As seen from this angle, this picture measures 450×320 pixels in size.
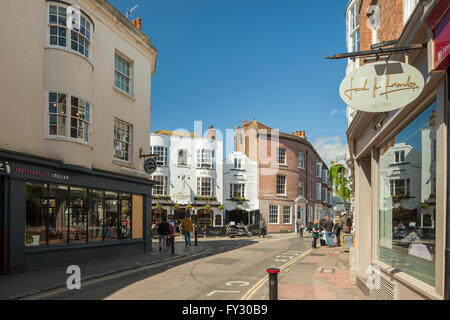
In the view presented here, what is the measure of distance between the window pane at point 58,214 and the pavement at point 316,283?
7.08 meters

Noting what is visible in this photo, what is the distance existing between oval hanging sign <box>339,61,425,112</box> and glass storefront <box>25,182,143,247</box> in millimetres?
9525

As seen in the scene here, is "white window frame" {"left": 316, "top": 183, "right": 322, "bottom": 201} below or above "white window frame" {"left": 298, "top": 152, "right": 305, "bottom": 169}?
below

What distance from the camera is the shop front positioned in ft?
32.5

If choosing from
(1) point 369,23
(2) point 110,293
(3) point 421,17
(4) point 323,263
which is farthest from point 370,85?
(4) point 323,263

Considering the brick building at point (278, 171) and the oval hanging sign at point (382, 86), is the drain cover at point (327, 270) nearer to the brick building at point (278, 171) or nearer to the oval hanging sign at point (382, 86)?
the oval hanging sign at point (382, 86)

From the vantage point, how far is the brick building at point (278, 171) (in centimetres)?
3709

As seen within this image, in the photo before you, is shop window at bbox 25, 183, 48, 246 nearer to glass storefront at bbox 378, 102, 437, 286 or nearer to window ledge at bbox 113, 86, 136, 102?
window ledge at bbox 113, 86, 136, 102

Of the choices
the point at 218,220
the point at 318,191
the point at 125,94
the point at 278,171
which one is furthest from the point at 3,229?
the point at 318,191

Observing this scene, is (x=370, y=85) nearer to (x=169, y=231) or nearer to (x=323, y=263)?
(x=323, y=263)

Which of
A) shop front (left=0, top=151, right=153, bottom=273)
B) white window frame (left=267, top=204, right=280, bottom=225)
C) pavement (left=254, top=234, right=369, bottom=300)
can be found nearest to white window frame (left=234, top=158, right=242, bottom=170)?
white window frame (left=267, top=204, right=280, bottom=225)

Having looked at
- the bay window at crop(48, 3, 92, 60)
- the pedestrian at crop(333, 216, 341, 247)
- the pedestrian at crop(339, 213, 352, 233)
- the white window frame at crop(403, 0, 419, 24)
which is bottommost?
the pedestrian at crop(333, 216, 341, 247)

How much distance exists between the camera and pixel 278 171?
37.9 m

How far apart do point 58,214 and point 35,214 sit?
931 mm

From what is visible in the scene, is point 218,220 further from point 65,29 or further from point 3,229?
point 3,229
